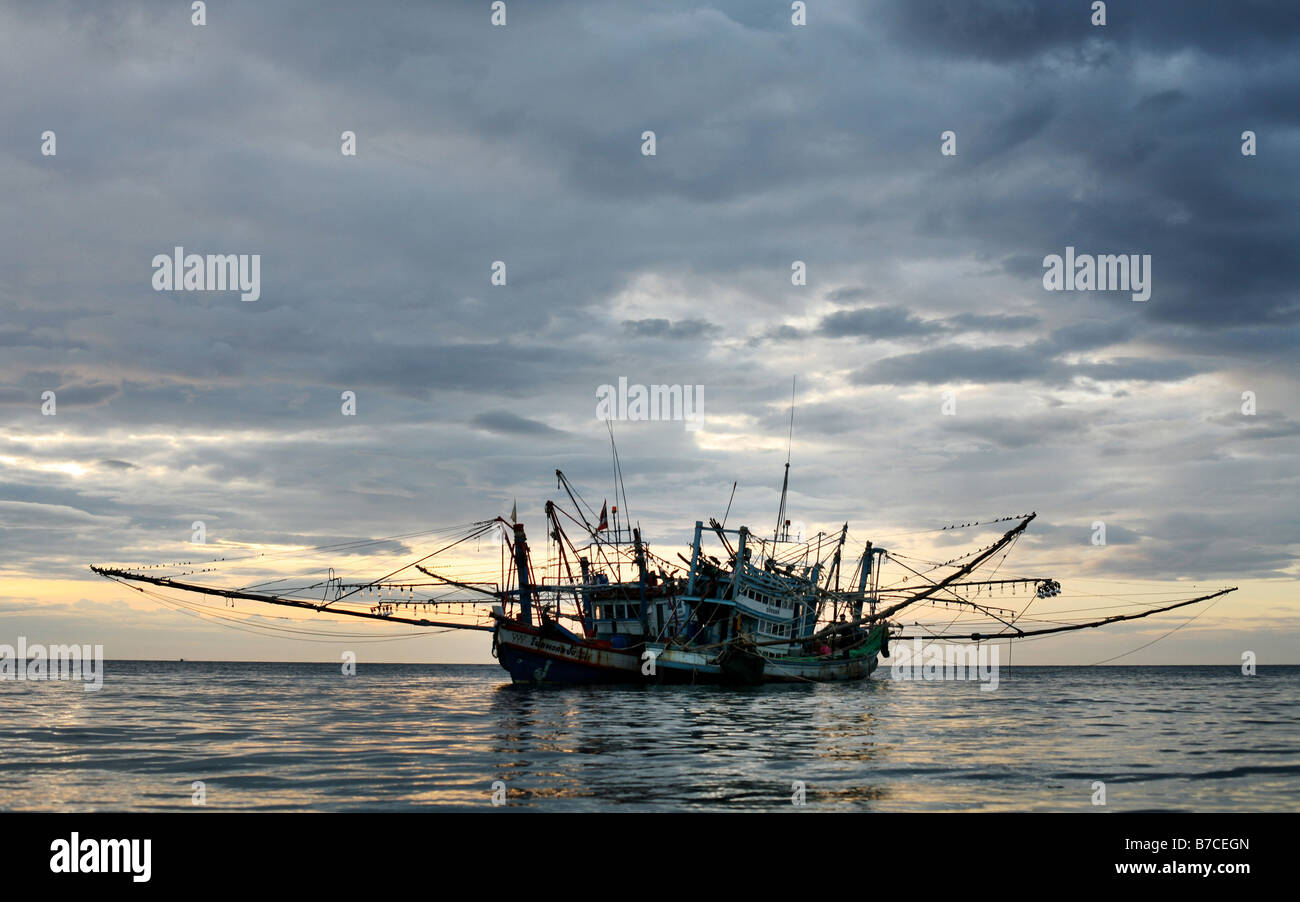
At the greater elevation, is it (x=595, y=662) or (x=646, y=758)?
(x=646, y=758)

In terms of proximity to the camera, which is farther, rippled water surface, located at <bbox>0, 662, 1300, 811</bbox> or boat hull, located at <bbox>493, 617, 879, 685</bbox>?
boat hull, located at <bbox>493, 617, 879, 685</bbox>

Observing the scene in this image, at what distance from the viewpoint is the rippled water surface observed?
23.3 metres

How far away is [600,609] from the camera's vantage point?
84438 mm

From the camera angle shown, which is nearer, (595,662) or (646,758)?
(646,758)

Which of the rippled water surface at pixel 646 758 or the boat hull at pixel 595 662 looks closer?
the rippled water surface at pixel 646 758

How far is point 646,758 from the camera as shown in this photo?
3062 cm

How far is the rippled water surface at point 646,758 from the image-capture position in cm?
2330
